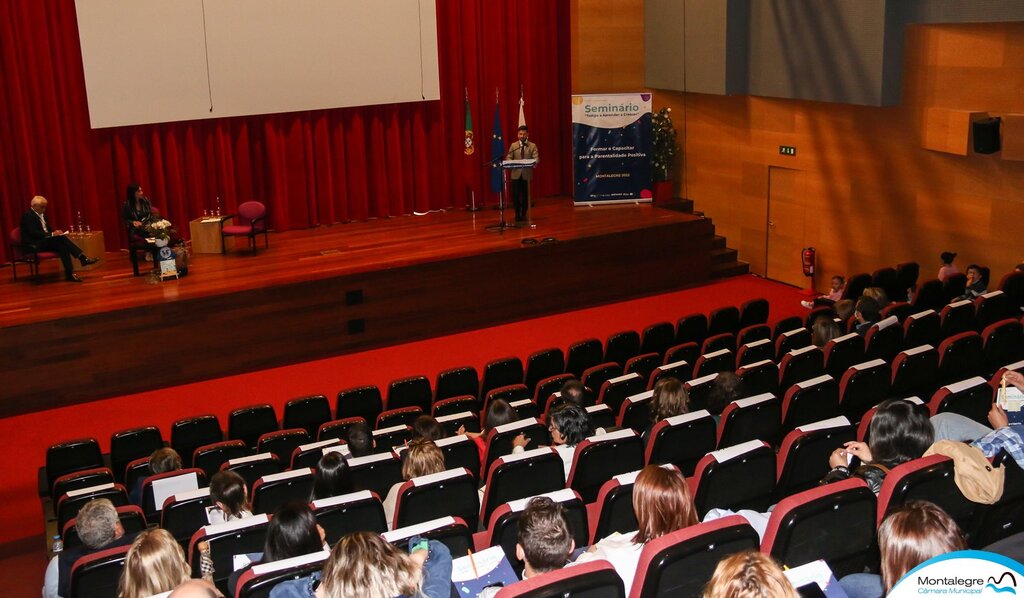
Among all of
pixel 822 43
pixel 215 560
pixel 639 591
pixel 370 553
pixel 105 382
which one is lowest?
pixel 105 382

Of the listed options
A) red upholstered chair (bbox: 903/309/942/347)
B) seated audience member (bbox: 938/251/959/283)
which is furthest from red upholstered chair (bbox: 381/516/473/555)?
seated audience member (bbox: 938/251/959/283)

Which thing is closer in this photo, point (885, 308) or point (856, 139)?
point (885, 308)

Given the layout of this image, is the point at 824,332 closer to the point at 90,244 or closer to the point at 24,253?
the point at 90,244

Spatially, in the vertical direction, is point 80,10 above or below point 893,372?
above

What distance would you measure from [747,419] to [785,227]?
8.34 m

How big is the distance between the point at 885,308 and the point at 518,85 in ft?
27.1

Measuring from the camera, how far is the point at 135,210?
12.0 metres

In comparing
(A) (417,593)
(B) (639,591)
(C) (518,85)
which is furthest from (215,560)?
(C) (518,85)

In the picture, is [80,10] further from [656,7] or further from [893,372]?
[893,372]

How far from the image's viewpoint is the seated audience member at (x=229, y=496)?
5379 mm

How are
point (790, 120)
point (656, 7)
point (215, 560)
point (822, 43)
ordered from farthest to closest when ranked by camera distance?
1. point (656, 7)
2. point (790, 120)
3. point (822, 43)
4. point (215, 560)

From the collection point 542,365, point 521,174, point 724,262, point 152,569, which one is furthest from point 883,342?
point 521,174

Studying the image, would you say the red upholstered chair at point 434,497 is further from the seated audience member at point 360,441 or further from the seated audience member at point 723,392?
the seated audience member at point 723,392

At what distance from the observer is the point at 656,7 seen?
15398mm
